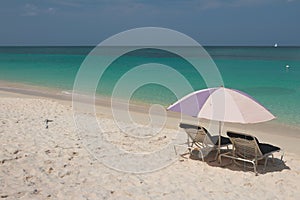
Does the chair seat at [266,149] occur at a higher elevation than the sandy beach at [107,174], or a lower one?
higher

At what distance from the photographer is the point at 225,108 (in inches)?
231

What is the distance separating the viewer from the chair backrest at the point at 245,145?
5875mm

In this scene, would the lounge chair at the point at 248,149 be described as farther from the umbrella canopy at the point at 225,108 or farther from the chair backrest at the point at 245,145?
the umbrella canopy at the point at 225,108

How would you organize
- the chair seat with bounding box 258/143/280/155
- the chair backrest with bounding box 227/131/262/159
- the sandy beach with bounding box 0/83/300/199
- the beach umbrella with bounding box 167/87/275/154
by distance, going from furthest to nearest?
1. the chair seat with bounding box 258/143/280/155
2. the chair backrest with bounding box 227/131/262/159
3. the beach umbrella with bounding box 167/87/275/154
4. the sandy beach with bounding box 0/83/300/199

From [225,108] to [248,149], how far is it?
914mm

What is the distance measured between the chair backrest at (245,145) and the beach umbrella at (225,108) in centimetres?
34

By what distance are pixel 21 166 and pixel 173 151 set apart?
306cm

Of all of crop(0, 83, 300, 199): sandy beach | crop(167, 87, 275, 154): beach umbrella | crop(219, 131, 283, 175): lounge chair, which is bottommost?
crop(0, 83, 300, 199): sandy beach

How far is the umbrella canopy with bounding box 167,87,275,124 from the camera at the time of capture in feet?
18.9

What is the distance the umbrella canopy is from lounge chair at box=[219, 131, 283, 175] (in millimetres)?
400

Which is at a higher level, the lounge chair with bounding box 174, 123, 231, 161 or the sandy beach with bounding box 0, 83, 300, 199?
the lounge chair with bounding box 174, 123, 231, 161

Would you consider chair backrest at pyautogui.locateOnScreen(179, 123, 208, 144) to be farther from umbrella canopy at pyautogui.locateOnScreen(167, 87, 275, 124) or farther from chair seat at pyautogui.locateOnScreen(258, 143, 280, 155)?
chair seat at pyautogui.locateOnScreen(258, 143, 280, 155)

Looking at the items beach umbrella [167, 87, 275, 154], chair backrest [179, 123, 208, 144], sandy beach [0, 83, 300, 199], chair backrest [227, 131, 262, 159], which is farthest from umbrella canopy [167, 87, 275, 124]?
sandy beach [0, 83, 300, 199]

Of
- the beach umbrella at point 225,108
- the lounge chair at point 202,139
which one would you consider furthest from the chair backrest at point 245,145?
the lounge chair at point 202,139
